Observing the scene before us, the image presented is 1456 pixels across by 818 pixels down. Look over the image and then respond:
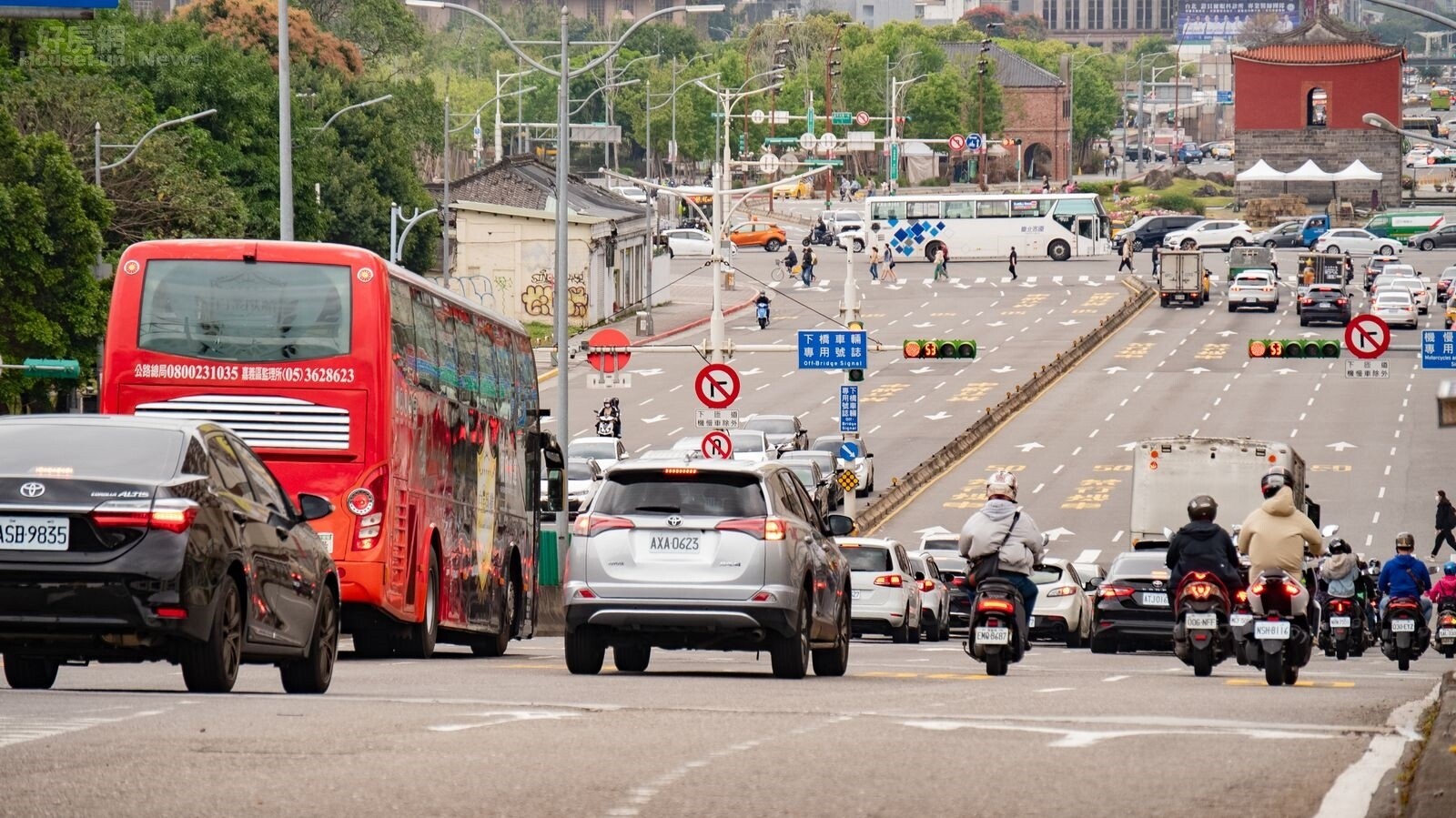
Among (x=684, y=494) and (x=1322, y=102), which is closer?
(x=684, y=494)

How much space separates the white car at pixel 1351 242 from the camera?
114 metres

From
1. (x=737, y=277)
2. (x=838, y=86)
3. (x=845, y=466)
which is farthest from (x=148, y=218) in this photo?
(x=838, y=86)

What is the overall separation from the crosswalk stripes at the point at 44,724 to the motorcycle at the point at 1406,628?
1619 cm

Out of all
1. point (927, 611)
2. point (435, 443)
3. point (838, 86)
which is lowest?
point (927, 611)

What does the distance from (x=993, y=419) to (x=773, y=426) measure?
423 inches

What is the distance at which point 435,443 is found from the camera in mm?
21344

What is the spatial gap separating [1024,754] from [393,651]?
1231 centimetres

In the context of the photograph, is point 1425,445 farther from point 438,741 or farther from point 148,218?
point 438,741

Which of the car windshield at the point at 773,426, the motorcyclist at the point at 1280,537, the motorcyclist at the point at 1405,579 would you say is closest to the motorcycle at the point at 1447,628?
the motorcyclist at the point at 1405,579

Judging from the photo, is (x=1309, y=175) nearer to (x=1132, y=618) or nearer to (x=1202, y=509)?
(x=1132, y=618)

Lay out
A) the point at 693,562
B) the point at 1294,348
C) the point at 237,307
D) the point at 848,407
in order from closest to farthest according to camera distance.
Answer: the point at 693,562, the point at 237,307, the point at 848,407, the point at 1294,348

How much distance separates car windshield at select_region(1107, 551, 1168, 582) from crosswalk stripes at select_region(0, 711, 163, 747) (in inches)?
738

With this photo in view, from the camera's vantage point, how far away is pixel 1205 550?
18.8m

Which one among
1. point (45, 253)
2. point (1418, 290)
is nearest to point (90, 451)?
point (45, 253)
